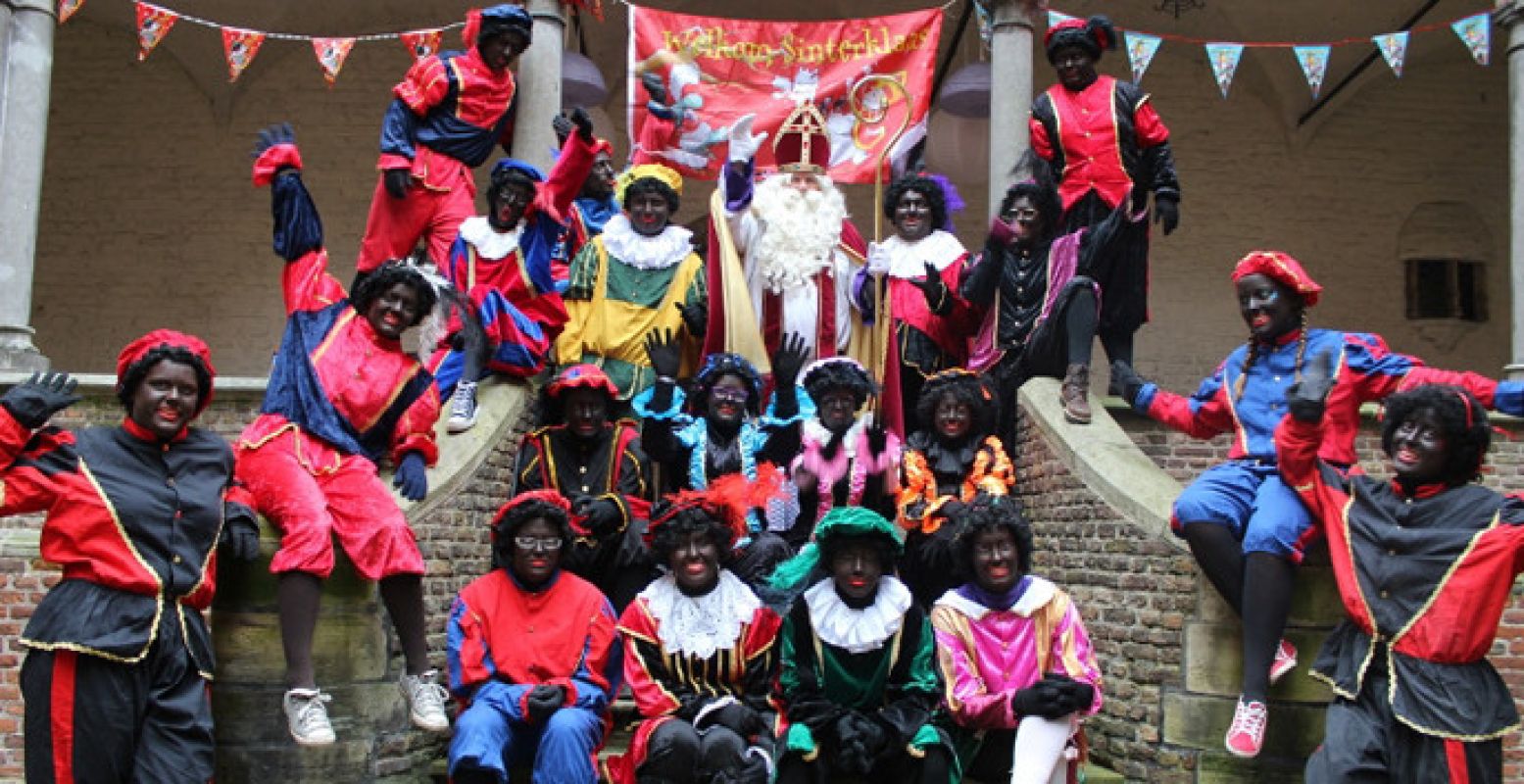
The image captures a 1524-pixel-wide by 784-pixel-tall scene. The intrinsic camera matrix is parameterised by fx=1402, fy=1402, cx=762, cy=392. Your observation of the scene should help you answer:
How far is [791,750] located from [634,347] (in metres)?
2.92

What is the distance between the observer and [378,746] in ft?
16.2

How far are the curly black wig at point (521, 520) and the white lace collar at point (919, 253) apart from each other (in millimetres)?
2981

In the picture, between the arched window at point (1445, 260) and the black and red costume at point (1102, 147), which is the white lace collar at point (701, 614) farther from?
the arched window at point (1445, 260)

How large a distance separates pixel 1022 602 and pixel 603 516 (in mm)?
1819

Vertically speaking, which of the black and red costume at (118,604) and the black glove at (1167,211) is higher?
the black glove at (1167,211)

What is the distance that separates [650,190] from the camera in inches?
289

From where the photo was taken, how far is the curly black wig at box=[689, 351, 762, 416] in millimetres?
6406

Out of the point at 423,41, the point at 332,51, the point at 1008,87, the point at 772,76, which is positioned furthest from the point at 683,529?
the point at 332,51

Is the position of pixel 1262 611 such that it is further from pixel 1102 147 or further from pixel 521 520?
pixel 1102 147

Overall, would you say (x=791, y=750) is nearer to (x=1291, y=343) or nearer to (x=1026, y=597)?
(x=1026, y=597)

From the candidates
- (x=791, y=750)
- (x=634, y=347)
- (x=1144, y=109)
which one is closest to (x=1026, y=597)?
(x=791, y=750)

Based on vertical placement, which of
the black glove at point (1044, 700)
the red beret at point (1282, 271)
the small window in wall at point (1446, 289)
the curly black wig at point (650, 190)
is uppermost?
the small window in wall at point (1446, 289)

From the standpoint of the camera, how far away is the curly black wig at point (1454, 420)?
13.8 ft

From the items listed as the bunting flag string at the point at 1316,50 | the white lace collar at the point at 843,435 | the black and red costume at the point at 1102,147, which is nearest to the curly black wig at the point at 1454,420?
the white lace collar at the point at 843,435
